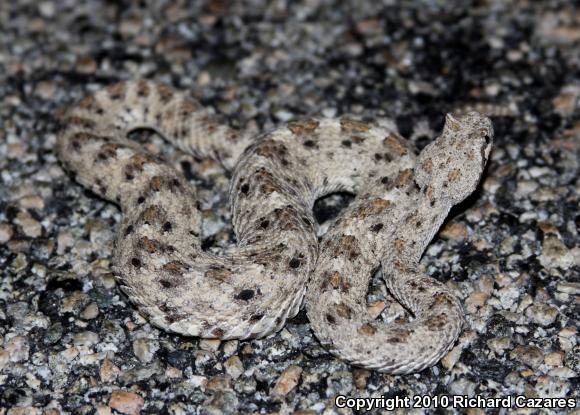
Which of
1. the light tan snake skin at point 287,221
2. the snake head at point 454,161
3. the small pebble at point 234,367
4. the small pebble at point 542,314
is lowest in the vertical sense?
the small pebble at point 542,314

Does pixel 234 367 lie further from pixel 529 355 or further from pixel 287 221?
pixel 529 355

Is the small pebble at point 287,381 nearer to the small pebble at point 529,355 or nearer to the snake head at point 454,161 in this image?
the small pebble at point 529,355

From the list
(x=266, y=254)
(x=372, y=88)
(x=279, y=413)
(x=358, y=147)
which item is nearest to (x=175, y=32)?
(x=372, y=88)

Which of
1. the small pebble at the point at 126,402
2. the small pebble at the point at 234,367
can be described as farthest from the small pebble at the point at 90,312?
the small pebble at the point at 234,367

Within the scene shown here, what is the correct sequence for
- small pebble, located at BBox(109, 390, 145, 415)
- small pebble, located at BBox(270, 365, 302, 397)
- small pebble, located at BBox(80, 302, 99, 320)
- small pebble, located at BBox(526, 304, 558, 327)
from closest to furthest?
small pebble, located at BBox(109, 390, 145, 415) → small pebble, located at BBox(270, 365, 302, 397) → small pebble, located at BBox(526, 304, 558, 327) → small pebble, located at BBox(80, 302, 99, 320)

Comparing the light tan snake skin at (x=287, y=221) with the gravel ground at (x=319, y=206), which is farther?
the light tan snake skin at (x=287, y=221)

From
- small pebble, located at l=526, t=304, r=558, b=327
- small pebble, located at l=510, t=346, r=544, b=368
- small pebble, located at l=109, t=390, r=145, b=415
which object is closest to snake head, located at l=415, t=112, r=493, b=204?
small pebble, located at l=526, t=304, r=558, b=327

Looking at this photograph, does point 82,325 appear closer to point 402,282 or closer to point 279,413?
point 279,413

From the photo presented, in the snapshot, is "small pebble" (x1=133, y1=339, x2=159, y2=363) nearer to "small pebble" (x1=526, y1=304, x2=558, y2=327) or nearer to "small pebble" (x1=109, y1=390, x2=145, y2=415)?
"small pebble" (x1=109, y1=390, x2=145, y2=415)

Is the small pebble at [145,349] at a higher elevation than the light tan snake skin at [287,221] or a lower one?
lower
